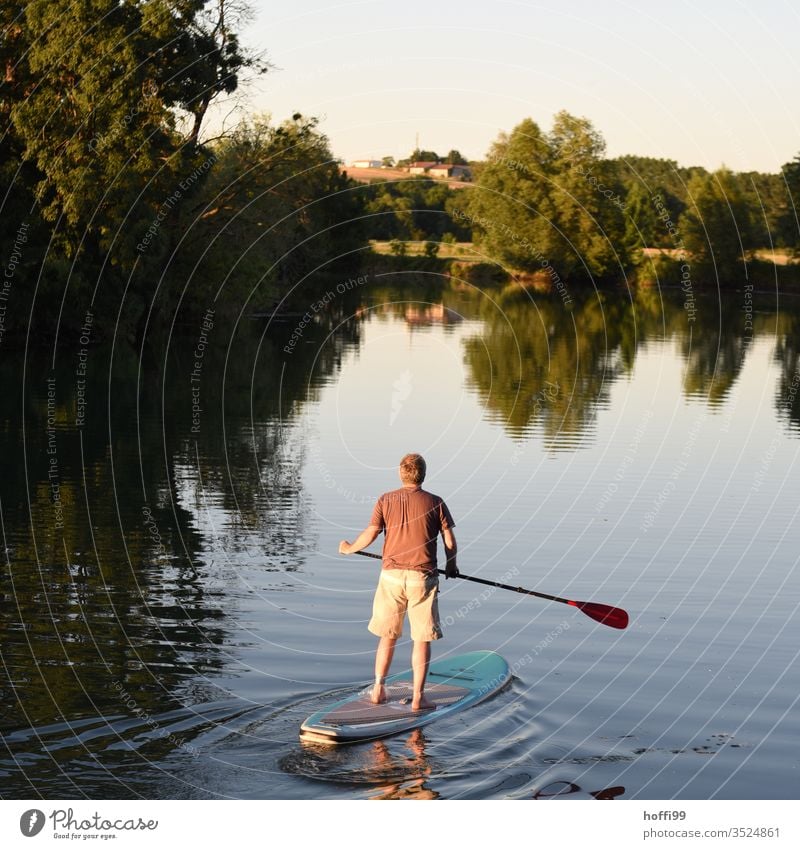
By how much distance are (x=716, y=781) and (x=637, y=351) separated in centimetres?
5454

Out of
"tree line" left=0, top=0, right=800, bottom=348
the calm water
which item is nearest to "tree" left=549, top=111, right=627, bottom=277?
"tree line" left=0, top=0, right=800, bottom=348

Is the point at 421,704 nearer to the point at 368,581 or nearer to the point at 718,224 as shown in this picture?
the point at 368,581

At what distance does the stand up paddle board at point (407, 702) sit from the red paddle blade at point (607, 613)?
111 centimetres

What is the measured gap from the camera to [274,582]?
19.1 meters

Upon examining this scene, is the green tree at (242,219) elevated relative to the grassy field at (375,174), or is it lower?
lower

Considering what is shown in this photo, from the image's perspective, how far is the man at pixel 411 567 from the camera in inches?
522

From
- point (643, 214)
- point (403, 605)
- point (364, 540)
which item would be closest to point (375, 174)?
point (643, 214)

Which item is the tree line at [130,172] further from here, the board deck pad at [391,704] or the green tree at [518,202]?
the green tree at [518,202]

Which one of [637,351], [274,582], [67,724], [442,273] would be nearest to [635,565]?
[274,582]

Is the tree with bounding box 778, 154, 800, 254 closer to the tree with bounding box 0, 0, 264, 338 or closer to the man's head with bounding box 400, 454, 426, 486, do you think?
the tree with bounding box 0, 0, 264, 338

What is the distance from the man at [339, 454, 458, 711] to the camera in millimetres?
13250

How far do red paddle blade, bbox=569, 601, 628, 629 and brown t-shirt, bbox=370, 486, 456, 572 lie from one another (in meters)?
2.35

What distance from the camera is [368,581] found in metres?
19.4

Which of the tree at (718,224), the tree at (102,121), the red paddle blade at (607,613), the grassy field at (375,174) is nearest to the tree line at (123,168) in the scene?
the tree at (102,121)
